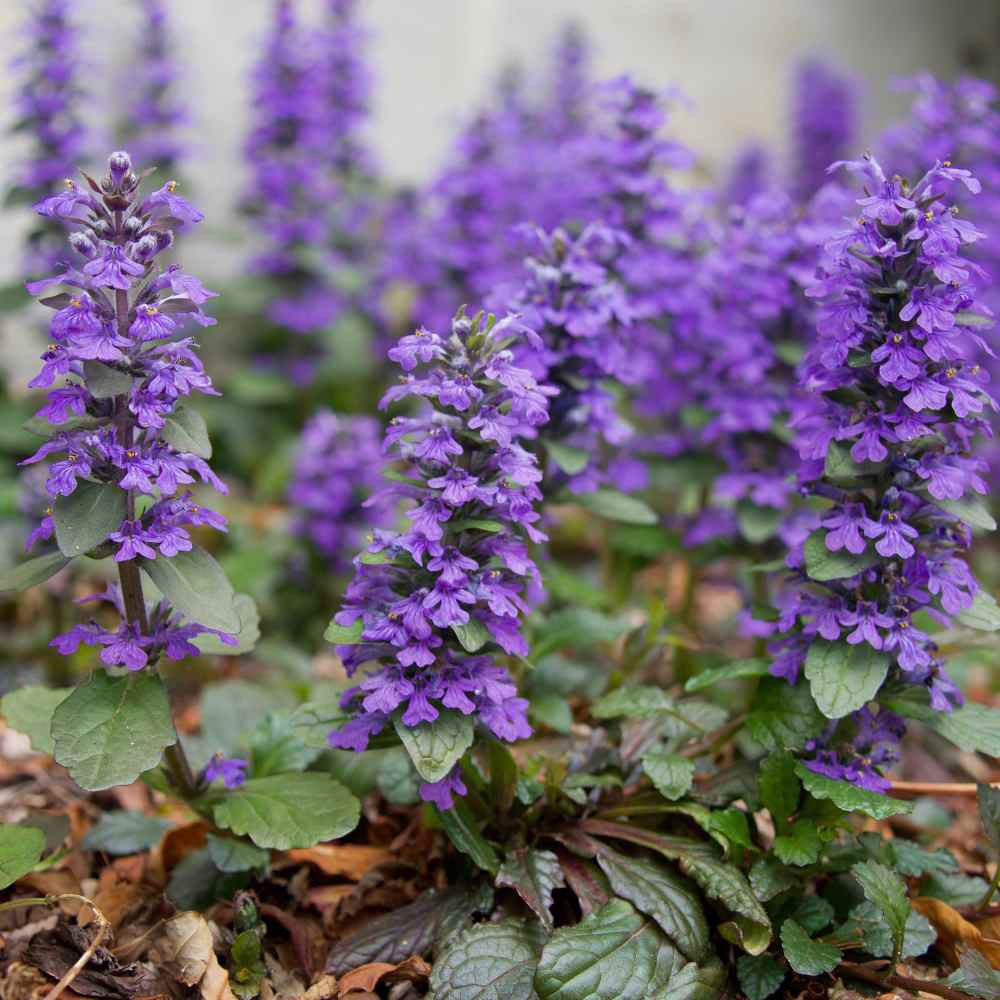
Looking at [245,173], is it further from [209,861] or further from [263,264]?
[209,861]

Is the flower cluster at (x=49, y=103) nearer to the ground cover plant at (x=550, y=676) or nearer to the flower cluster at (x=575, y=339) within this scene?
the ground cover plant at (x=550, y=676)

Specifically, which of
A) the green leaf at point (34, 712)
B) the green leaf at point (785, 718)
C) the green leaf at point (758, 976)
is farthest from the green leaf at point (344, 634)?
the green leaf at point (758, 976)

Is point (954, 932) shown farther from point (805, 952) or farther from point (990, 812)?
point (805, 952)

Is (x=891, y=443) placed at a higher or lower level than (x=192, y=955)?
higher

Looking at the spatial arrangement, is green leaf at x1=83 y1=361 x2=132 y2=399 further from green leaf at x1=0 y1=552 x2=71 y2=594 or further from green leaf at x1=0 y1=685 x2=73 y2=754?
green leaf at x1=0 y1=685 x2=73 y2=754

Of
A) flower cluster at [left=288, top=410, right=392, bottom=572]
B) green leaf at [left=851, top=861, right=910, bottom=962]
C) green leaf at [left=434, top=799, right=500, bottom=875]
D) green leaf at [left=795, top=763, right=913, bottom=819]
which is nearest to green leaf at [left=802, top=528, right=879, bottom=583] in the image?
green leaf at [left=795, top=763, right=913, bottom=819]

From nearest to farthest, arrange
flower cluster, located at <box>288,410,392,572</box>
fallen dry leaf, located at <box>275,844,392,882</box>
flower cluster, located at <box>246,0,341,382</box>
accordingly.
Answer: fallen dry leaf, located at <box>275,844,392,882</box> → flower cluster, located at <box>288,410,392,572</box> → flower cluster, located at <box>246,0,341,382</box>

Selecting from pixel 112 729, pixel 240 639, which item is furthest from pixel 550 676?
pixel 112 729
